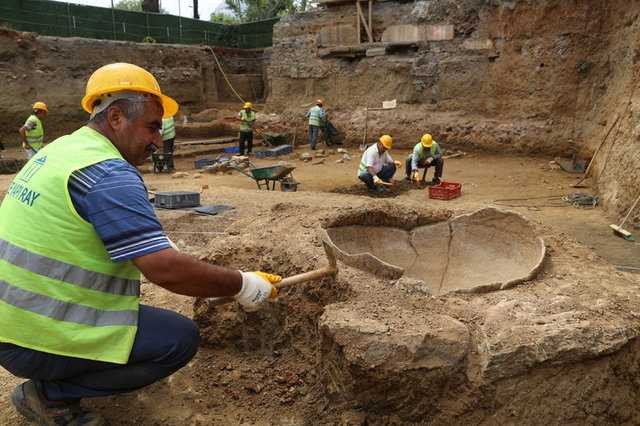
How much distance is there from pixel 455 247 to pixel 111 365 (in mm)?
2474

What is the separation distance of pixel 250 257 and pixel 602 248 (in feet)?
13.5

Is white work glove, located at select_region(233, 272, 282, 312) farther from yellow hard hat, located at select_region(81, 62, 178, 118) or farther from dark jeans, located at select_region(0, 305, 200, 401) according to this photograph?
yellow hard hat, located at select_region(81, 62, 178, 118)

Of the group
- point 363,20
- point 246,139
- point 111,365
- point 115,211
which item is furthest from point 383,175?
point 115,211

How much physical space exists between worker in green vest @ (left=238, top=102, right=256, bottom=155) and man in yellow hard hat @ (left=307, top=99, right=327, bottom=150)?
1.48m

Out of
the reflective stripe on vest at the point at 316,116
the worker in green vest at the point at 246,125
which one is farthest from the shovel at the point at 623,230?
the worker in green vest at the point at 246,125

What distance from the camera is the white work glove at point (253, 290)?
2002 mm

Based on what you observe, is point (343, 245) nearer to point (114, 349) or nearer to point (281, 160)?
point (114, 349)

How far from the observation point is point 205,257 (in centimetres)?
296

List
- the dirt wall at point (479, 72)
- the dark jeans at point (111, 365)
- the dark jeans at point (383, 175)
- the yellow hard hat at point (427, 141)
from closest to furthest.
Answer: the dark jeans at point (111, 365), the dark jeans at point (383, 175), the yellow hard hat at point (427, 141), the dirt wall at point (479, 72)

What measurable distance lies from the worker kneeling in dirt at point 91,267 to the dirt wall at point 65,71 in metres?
12.3

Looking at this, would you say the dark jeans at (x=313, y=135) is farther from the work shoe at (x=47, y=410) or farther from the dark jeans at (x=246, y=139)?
the work shoe at (x=47, y=410)

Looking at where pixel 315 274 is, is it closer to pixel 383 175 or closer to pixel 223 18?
pixel 383 175

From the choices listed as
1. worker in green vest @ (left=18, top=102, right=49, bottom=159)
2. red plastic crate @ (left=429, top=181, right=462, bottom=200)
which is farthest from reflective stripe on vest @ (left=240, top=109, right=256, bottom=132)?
red plastic crate @ (left=429, top=181, right=462, bottom=200)

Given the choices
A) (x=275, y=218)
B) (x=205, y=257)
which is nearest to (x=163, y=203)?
(x=275, y=218)
